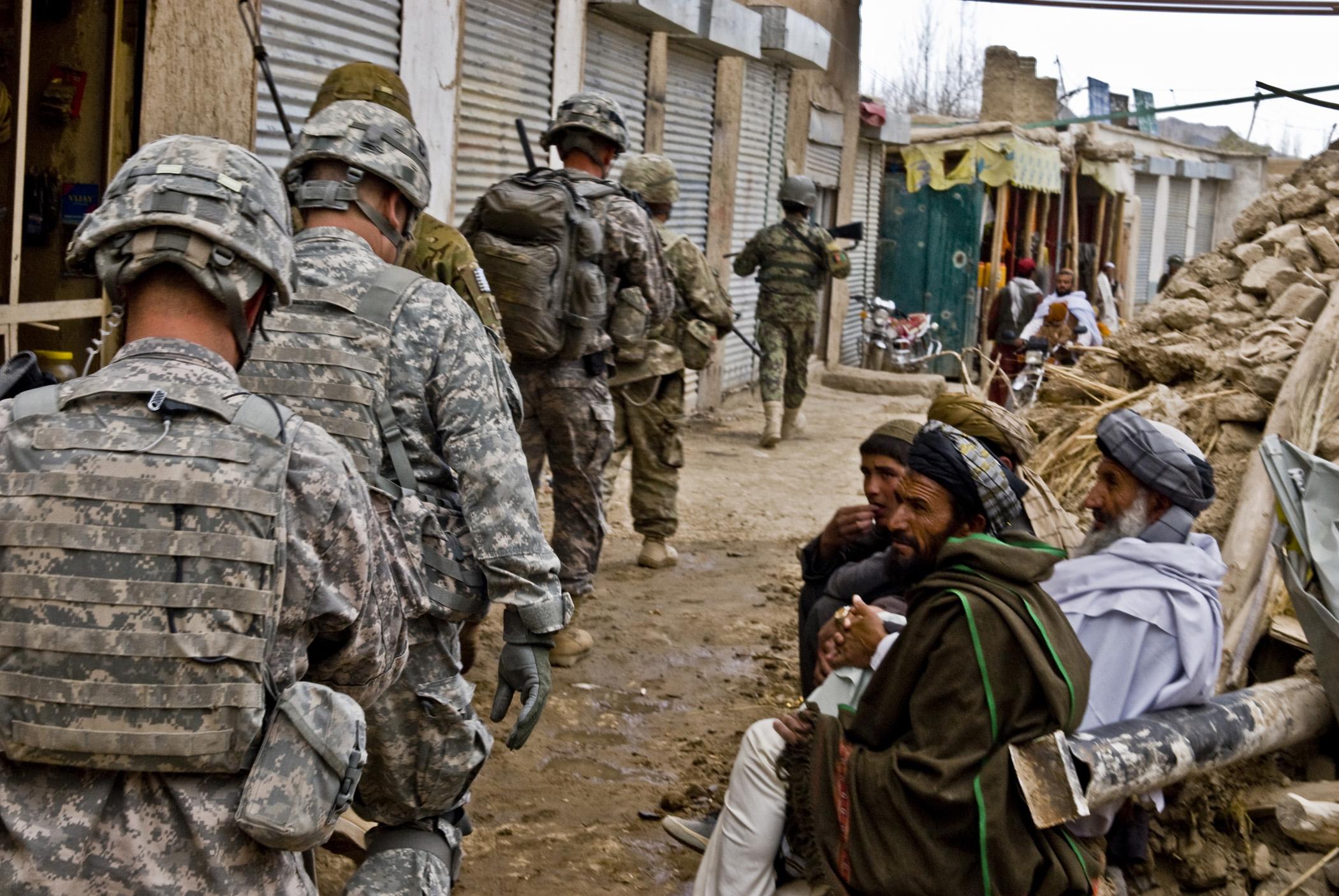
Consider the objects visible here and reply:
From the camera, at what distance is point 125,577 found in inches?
69.5

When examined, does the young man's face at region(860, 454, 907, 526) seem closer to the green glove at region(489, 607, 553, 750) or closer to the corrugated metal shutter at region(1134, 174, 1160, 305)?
the green glove at region(489, 607, 553, 750)

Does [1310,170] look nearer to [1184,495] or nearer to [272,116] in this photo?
[1184,495]

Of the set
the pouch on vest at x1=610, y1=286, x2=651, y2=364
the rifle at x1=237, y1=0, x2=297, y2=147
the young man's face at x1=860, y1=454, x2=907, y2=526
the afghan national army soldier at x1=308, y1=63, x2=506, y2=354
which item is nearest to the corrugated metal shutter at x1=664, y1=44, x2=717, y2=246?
the pouch on vest at x1=610, y1=286, x2=651, y2=364

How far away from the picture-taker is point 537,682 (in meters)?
2.87

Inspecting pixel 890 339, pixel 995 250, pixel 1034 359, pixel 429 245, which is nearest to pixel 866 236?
pixel 890 339

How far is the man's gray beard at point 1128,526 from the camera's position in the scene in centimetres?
339

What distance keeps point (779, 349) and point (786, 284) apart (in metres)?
0.58

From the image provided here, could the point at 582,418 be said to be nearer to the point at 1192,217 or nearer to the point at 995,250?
the point at 995,250

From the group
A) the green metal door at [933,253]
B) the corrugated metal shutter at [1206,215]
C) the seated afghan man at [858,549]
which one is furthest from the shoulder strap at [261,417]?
the corrugated metal shutter at [1206,215]

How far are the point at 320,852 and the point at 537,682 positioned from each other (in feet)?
4.18

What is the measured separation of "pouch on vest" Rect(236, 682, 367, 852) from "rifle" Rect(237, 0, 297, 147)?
8.64ft

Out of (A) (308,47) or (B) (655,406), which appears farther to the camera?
(B) (655,406)

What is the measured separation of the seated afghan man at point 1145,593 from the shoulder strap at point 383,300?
1574 millimetres

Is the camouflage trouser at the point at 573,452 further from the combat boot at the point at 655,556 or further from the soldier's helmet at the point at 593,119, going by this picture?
the combat boot at the point at 655,556
